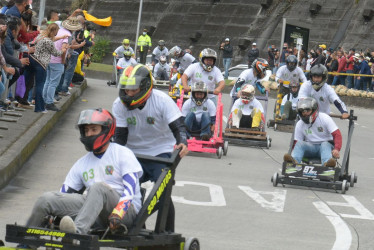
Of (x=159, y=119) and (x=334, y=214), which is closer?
(x=159, y=119)

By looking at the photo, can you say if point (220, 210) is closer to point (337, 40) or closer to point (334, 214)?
point (334, 214)

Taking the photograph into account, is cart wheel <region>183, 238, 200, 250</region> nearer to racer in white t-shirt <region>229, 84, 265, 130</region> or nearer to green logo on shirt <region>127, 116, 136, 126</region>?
green logo on shirt <region>127, 116, 136, 126</region>

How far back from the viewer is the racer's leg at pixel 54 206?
23.6ft

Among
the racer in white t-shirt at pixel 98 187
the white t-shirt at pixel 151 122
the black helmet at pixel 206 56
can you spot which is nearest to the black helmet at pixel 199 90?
the black helmet at pixel 206 56

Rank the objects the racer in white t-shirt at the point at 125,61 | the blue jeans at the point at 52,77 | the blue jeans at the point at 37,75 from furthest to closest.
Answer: the racer in white t-shirt at the point at 125,61 → the blue jeans at the point at 52,77 → the blue jeans at the point at 37,75

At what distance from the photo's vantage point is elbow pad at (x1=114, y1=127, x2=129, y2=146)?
9289 millimetres

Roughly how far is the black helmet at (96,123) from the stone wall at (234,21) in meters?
39.4

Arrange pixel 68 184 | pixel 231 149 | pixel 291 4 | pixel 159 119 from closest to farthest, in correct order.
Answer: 1. pixel 68 184
2. pixel 159 119
3. pixel 231 149
4. pixel 291 4

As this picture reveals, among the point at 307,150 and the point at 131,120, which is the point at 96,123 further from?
the point at 307,150

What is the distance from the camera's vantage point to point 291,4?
52094 mm

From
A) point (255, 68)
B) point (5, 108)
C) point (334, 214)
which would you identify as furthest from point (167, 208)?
point (255, 68)

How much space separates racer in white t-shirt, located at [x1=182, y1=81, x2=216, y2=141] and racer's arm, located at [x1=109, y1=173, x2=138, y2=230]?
35.1 feet

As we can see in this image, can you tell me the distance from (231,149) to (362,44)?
27.7 meters

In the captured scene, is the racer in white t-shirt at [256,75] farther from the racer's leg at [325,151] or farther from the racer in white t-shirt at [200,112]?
the racer's leg at [325,151]
